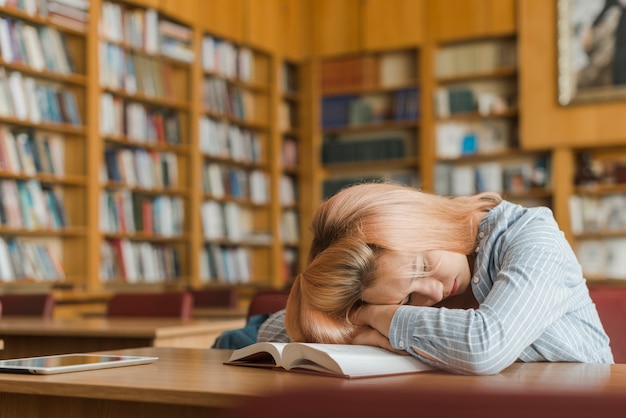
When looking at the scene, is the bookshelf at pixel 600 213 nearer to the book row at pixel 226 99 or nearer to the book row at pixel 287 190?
the book row at pixel 287 190

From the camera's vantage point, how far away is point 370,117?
27.9 ft

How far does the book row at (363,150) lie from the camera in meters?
8.31

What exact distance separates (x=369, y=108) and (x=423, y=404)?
26.4 ft

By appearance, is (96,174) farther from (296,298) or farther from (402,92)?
(296,298)

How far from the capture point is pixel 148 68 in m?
6.84

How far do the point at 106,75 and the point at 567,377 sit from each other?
546cm

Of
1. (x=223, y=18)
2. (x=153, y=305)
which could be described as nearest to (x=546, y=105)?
(x=223, y=18)

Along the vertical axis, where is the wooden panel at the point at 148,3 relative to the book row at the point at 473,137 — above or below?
above

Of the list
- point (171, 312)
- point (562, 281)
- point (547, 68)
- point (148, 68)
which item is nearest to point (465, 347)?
point (562, 281)

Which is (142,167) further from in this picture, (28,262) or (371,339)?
(371,339)

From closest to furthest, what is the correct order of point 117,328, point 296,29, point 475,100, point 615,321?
point 615,321 < point 117,328 < point 475,100 < point 296,29

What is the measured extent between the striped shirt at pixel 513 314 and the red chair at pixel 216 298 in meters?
3.14

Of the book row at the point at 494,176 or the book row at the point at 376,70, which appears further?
the book row at the point at 376,70

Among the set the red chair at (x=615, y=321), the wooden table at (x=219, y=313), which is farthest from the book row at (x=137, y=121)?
the red chair at (x=615, y=321)
